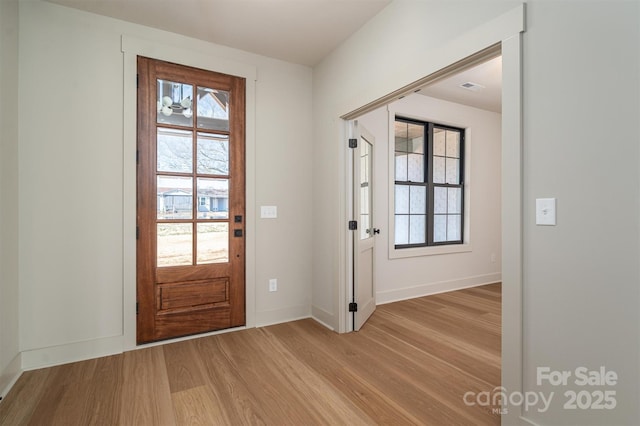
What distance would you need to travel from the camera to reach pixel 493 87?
4090 mm

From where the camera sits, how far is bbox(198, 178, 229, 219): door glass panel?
3.00 m

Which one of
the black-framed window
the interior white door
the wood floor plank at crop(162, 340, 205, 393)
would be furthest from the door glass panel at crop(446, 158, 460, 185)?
the wood floor plank at crop(162, 340, 205, 393)

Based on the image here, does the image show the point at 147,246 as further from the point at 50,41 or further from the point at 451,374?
the point at 451,374

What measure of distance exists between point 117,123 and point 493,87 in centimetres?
→ 424

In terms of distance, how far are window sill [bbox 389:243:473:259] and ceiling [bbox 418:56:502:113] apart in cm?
201

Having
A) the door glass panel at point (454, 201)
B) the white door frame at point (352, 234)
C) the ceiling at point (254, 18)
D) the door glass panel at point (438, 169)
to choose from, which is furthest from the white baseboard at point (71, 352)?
the door glass panel at point (454, 201)

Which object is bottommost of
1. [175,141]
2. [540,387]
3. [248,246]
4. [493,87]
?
[540,387]

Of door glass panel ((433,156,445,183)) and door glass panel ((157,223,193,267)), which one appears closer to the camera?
door glass panel ((157,223,193,267))

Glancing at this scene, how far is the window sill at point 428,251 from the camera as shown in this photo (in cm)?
417

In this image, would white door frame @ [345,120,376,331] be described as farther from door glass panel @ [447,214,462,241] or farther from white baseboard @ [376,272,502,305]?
door glass panel @ [447,214,462,241]

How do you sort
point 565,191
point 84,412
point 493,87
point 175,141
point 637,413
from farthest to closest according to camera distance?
point 493,87 < point 175,141 < point 84,412 < point 565,191 < point 637,413

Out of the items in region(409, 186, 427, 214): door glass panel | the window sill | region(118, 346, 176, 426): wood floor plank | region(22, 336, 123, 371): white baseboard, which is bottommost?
region(118, 346, 176, 426): wood floor plank

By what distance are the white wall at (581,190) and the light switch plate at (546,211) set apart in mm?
25

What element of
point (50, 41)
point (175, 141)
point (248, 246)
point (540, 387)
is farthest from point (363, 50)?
point (540, 387)
